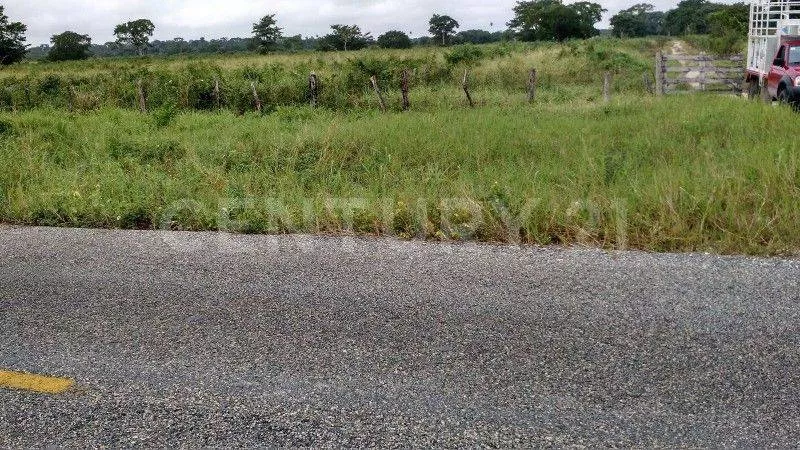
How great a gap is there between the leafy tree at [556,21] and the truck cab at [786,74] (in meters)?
84.0

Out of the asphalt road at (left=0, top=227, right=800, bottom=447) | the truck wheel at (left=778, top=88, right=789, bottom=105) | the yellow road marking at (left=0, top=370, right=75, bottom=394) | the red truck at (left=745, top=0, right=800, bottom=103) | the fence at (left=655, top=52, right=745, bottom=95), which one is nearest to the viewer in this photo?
the asphalt road at (left=0, top=227, right=800, bottom=447)

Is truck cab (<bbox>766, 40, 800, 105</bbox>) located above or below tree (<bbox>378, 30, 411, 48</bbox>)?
below

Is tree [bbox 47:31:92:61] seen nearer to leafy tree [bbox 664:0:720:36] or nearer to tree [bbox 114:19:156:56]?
tree [bbox 114:19:156:56]

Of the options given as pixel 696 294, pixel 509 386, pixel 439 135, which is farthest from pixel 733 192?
pixel 439 135

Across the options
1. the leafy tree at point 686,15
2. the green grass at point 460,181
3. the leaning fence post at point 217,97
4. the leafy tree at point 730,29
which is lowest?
the green grass at point 460,181

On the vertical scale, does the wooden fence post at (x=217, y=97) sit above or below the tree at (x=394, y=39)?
below

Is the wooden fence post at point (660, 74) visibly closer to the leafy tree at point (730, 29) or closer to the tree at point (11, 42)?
the leafy tree at point (730, 29)

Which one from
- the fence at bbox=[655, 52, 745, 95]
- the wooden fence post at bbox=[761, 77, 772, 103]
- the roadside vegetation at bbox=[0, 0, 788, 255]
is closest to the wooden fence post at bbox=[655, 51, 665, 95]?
the fence at bbox=[655, 52, 745, 95]

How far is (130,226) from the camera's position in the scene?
269 inches

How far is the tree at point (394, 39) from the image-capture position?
91.8 metres

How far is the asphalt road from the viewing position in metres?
2.99

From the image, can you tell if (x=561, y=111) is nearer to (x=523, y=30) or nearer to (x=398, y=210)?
(x=398, y=210)

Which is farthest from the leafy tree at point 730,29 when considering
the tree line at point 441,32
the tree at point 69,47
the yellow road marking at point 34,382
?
the tree at point 69,47

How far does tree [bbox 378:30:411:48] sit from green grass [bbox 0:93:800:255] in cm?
8042
